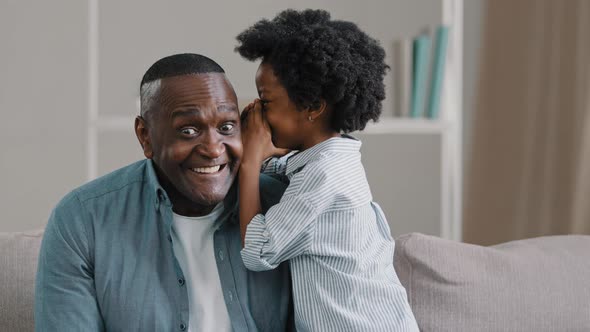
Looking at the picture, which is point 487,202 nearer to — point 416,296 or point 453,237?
point 453,237

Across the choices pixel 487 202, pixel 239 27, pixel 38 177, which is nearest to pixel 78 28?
pixel 38 177

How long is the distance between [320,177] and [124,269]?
0.44 metres

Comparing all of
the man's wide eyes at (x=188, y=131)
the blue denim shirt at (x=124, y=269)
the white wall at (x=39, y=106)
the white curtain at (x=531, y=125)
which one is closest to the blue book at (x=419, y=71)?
the white curtain at (x=531, y=125)

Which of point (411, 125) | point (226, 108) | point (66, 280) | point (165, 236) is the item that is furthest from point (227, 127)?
point (411, 125)

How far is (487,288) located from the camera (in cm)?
206

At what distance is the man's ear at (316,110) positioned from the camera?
1.81 m

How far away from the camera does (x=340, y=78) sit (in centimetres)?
175

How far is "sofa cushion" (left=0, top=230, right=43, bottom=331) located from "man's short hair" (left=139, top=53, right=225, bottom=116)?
0.53m

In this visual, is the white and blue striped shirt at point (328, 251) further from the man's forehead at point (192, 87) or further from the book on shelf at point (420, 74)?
the book on shelf at point (420, 74)

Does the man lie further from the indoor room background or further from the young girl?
the indoor room background

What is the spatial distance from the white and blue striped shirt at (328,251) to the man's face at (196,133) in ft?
0.43

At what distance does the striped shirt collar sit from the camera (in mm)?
1780

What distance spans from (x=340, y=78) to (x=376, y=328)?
0.52 m

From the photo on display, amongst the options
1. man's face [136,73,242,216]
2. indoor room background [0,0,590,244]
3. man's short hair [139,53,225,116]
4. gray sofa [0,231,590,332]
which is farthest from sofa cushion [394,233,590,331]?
indoor room background [0,0,590,244]
